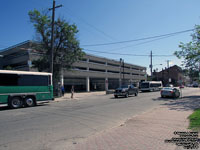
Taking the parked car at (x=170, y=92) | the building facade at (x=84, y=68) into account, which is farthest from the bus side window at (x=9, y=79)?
the parked car at (x=170, y=92)

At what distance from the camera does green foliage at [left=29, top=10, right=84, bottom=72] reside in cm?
2359

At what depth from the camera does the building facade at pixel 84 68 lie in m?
31.6

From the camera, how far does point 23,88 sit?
14.2m

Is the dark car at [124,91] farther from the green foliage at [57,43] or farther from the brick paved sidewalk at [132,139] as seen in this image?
the brick paved sidewalk at [132,139]

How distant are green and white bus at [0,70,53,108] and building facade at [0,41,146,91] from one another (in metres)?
9.66

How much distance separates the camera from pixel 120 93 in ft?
77.9

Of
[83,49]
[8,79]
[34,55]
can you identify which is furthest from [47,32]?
[8,79]

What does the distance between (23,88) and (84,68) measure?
28.7 m

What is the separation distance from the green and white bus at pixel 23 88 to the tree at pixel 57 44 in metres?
9.10

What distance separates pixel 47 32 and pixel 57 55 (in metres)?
3.49

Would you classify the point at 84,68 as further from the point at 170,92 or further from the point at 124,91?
the point at 170,92

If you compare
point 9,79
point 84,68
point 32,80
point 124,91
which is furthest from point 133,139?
point 84,68

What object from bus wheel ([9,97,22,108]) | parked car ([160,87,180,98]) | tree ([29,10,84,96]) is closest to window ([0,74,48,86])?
bus wheel ([9,97,22,108])

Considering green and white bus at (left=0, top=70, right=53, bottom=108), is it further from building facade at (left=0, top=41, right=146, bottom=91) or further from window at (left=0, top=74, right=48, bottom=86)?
building facade at (left=0, top=41, right=146, bottom=91)
